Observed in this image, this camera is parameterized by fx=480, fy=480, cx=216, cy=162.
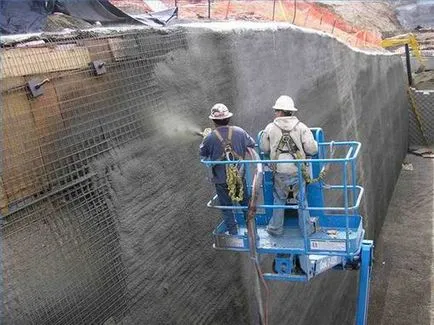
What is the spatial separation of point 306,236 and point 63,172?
234 centimetres

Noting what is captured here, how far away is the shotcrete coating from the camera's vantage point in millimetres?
4504

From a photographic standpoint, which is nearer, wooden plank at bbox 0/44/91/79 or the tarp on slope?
wooden plank at bbox 0/44/91/79

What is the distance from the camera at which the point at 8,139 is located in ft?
11.1

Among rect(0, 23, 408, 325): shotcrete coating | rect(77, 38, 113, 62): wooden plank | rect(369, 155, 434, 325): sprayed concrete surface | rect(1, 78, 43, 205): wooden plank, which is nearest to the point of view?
rect(1, 78, 43, 205): wooden plank

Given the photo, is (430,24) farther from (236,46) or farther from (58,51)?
A: (58,51)

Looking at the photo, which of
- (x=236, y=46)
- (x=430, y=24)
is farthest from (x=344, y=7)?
(x=236, y=46)

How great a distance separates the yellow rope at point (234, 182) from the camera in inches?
181

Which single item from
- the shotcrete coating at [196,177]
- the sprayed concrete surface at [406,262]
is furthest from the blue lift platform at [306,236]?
the sprayed concrete surface at [406,262]

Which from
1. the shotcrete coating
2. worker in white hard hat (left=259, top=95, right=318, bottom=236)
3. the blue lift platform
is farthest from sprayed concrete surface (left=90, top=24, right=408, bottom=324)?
worker in white hard hat (left=259, top=95, right=318, bottom=236)

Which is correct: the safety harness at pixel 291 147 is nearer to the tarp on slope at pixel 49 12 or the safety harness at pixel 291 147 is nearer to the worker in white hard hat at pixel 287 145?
the worker in white hard hat at pixel 287 145

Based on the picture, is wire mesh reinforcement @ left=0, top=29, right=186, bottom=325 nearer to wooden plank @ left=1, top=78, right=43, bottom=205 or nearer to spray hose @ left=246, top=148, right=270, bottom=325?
wooden plank @ left=1, top=78, right=43, bottom=205

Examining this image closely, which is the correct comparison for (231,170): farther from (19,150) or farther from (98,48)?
(19,150)

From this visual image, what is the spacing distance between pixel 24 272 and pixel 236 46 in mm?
4196

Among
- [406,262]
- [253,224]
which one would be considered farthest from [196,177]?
[406,262]
